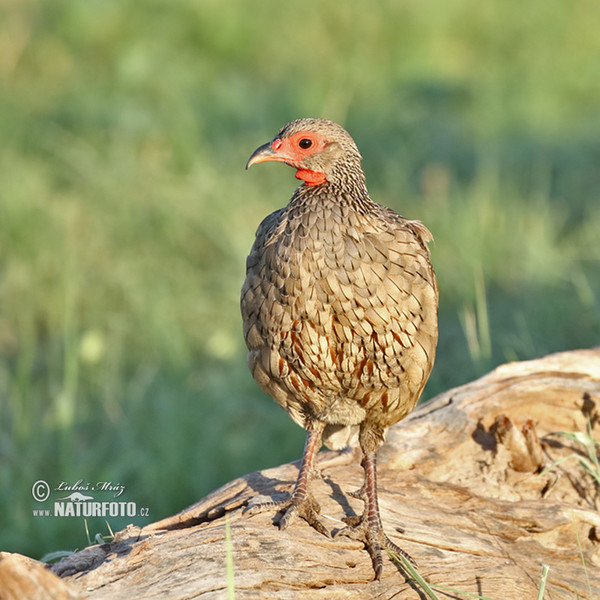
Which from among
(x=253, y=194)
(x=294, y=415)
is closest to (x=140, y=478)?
(x=294, y=415)

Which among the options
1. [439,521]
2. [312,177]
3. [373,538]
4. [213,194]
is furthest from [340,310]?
[213,194]

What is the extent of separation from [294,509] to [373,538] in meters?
0.29

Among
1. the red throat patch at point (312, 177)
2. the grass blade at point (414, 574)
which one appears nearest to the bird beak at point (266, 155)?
the red throat patch at point (312, 177)

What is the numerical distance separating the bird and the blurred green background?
1.04 metres

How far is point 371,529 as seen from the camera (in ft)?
9.88

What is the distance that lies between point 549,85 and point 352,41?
2.18 m

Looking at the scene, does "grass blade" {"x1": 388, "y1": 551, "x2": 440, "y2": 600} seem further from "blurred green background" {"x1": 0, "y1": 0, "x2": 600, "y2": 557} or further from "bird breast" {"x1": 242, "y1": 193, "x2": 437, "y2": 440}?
"blurred green background" {"x1": 0, "y1": 0, "x2": 600, "y2": 557}

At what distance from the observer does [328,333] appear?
2963 millimetres

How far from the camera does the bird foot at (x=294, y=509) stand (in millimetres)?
3008

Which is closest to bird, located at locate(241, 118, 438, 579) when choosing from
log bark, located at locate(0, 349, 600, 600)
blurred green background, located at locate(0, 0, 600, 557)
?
log bark, located at locate(0, 349, 600, 600)

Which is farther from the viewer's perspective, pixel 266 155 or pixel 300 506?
pixel 266 155

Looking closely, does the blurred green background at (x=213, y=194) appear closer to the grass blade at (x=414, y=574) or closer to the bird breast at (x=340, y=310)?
the bird breast at (x=340, y=310)

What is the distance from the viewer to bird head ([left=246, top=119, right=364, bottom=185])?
3176mm

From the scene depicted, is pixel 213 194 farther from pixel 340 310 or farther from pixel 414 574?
pixel 414 574
